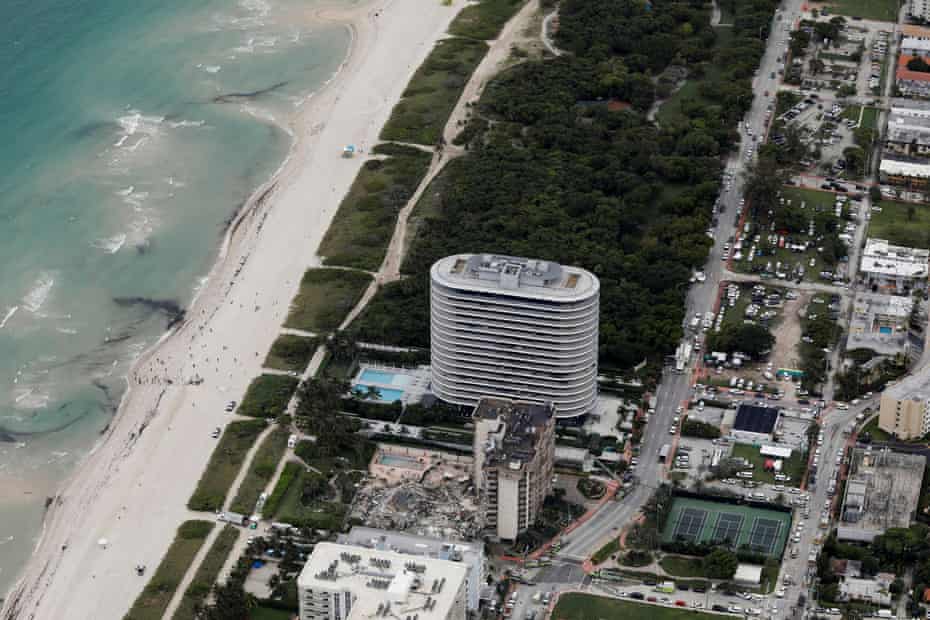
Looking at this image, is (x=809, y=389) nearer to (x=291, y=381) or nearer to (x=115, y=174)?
(x=291, y=381)

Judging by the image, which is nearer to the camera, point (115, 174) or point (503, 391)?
point (503, 391)

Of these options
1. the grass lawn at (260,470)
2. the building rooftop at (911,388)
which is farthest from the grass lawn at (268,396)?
the building rooftop at (911,388)

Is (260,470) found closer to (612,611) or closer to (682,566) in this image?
(612,611)

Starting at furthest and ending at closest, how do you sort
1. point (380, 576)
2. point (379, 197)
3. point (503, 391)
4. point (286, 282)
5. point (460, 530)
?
point (379, 197) < point (286, 282) < point (503, 391) < point (460, 530) < point (380, 576)

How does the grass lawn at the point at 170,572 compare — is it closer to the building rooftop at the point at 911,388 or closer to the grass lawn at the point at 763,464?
the grass lawn at the point at 763,464

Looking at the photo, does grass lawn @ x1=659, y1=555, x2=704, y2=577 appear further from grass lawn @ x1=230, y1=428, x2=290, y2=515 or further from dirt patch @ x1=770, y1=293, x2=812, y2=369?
grass lawn @ x1=230, y1=428, x2=290, y2=515

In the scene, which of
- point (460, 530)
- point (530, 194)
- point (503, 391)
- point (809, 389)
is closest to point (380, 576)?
point (460, 530)
